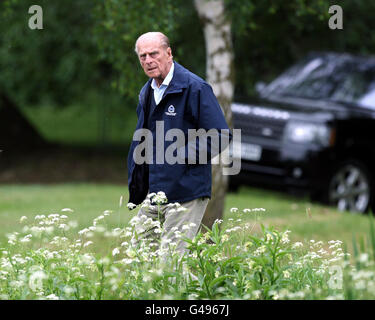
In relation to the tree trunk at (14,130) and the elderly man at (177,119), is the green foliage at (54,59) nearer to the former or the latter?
the tree trunk at (14,130)

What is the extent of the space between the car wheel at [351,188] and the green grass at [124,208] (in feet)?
0.82

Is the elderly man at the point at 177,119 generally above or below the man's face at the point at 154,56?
below

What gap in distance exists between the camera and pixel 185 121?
4.66 meters

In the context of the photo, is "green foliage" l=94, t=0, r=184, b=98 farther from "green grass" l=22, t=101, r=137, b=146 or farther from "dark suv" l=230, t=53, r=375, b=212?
"green grass" l=22, t=101, r=137, b=146

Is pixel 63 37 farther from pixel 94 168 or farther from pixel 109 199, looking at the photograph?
pixel 109 199

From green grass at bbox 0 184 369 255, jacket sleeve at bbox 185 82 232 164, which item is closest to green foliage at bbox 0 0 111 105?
green grass at bbox 0 184 369 255

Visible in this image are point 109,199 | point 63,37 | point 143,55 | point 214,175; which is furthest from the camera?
point 63,37

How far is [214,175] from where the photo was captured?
8039 millimetres

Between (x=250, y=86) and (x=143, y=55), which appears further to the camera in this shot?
(x=250, y=86)

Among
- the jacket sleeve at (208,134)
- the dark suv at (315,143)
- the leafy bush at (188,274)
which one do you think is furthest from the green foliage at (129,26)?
the leafy bush at (188,274)

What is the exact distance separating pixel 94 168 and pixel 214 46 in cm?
800

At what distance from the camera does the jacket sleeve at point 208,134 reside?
4535mm

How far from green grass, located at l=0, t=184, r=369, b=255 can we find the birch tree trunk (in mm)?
558
